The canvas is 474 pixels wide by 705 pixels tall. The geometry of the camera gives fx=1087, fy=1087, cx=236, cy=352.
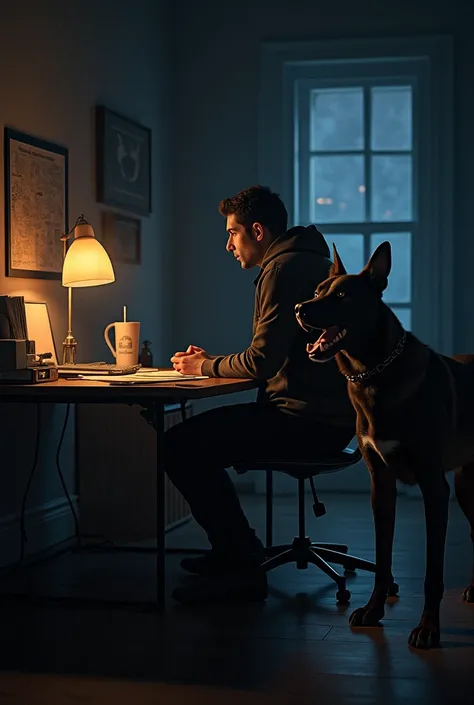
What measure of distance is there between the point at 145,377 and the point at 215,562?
2.16 feet

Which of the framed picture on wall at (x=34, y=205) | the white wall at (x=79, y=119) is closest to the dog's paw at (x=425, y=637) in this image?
the white wall at (x=79, y=119)

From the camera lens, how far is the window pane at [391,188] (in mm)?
5949

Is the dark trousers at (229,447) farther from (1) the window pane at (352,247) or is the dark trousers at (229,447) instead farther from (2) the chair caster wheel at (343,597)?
(1) the window pane at (352,247)

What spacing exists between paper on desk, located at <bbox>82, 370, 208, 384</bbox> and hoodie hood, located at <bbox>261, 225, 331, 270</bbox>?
1.51ft

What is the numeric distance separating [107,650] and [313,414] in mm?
982

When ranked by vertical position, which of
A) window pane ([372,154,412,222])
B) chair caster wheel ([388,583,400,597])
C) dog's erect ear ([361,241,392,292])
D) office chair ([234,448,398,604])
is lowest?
chair caster wheel ([388,583,400,597])

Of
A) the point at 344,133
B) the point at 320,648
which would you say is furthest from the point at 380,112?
the point at 320,648

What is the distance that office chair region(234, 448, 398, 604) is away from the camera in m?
3.41

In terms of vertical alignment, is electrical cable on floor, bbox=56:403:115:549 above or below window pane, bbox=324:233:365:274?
below

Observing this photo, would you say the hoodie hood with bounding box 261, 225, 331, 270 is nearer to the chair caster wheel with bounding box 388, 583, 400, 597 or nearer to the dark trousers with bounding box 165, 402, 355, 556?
the dark trousers with bounding box 165, 402, 355, 556

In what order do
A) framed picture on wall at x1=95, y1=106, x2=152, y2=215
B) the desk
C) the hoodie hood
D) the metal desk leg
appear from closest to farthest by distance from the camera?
the desk, the metal desk leg, the hoodie hood, framed picture on wall at x1=95, y1=106, x2=152, y2=215

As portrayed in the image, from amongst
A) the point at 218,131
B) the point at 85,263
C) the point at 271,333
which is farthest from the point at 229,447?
the point at 218,131

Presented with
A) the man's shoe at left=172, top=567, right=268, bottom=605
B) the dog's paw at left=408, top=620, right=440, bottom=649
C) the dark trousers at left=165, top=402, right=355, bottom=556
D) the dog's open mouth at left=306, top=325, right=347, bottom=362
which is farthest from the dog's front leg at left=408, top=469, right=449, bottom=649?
the man's shoe at left=172, top=567, right=268, bottom=605

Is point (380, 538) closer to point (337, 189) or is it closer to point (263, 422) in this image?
point (263, 422)
